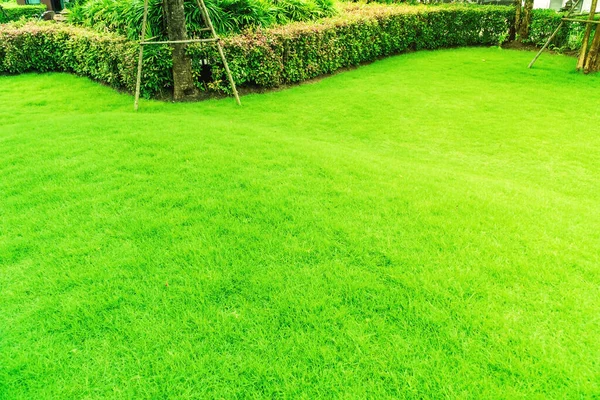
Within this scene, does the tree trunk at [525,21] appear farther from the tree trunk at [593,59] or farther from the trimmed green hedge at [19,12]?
the trimmed green hedge at [19,12]

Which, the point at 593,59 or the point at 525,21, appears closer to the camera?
the point at 593,59

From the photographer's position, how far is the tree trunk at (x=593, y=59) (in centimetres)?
1024

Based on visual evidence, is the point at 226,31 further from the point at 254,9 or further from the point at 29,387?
the point at 29,387

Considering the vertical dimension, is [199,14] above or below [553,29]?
above

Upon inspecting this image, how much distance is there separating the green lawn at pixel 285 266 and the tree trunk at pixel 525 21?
9841 millimetres

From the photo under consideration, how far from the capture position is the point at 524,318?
2.68 meters

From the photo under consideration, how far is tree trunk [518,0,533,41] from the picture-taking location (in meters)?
13.4

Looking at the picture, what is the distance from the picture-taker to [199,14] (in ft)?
29.2

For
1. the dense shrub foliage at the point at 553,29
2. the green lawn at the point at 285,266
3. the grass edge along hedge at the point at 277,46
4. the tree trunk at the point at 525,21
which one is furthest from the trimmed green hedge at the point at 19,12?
Result: the dense shrub foliage at the point at 553,29

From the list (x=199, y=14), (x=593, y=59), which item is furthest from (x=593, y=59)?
(x=199, y=14)

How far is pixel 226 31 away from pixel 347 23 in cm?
361

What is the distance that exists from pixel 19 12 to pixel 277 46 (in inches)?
751

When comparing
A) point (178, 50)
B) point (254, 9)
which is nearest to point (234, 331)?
point (178, 50)

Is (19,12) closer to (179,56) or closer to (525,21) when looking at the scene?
(179,56)
